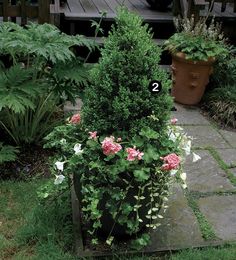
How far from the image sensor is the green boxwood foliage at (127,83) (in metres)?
2.62

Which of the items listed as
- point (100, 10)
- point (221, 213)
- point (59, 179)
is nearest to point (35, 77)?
point (59, 179)

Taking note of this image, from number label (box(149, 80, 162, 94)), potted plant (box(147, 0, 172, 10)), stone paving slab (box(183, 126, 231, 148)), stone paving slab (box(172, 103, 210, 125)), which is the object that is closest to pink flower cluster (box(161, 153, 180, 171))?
number label (box(149, 80, 162, 94))

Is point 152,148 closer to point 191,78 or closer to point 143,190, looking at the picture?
point 143,190

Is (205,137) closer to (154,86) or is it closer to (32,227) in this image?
(154,86)

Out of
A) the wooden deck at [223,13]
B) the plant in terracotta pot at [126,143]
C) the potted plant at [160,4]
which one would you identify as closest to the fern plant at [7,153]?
the plant in terracotta pot at [126,143]

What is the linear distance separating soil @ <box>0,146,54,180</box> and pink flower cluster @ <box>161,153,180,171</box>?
1365 millimetres

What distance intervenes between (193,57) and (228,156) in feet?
4.23

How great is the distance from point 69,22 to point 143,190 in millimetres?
3791

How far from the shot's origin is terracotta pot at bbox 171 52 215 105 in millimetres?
4984

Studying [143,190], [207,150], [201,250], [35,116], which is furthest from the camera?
[207,150]

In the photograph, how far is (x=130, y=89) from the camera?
266 cm

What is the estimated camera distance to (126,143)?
267 cm

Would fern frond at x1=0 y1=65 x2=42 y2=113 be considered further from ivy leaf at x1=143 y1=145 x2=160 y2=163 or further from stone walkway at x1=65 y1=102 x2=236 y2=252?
stone walkway at x1=65 y1=102 x2=236 y2=252

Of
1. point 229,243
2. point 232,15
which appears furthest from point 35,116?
point 232,15
